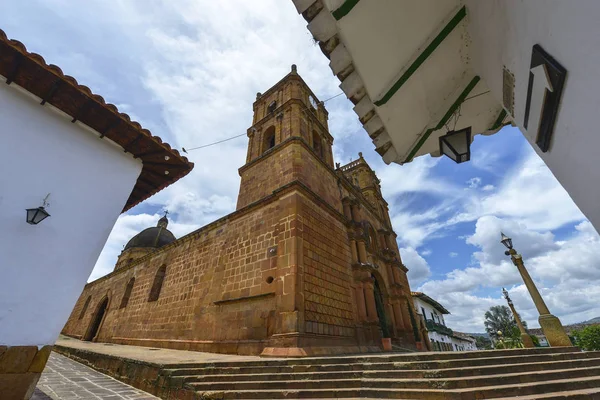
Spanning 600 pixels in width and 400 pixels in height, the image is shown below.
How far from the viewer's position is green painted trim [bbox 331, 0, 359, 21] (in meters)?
1.94

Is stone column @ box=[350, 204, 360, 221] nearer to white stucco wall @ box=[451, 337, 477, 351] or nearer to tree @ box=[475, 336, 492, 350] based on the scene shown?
white stucco wall @ box=[451, 337, 477, 351]

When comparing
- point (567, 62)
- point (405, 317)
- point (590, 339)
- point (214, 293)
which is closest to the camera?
point (567, 62)

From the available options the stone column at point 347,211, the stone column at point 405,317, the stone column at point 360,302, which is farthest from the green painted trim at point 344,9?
the stone column at point 405,317

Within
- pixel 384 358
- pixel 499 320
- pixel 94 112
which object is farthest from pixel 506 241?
pixel 499 320

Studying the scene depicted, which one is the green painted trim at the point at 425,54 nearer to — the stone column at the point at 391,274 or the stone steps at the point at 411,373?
the stone steps at the point at 411,373

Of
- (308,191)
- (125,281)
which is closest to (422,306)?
(308,191)

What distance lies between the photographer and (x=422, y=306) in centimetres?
2698

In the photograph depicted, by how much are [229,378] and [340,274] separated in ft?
16.0

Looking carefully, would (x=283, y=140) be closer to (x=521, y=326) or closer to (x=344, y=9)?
(x=344, y=9)

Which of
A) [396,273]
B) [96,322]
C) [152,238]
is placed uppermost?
[152,238]

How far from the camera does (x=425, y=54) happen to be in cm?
232

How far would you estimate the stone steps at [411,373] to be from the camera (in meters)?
3.88

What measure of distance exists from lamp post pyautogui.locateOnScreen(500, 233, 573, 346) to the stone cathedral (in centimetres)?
466

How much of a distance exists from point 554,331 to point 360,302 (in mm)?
5461
